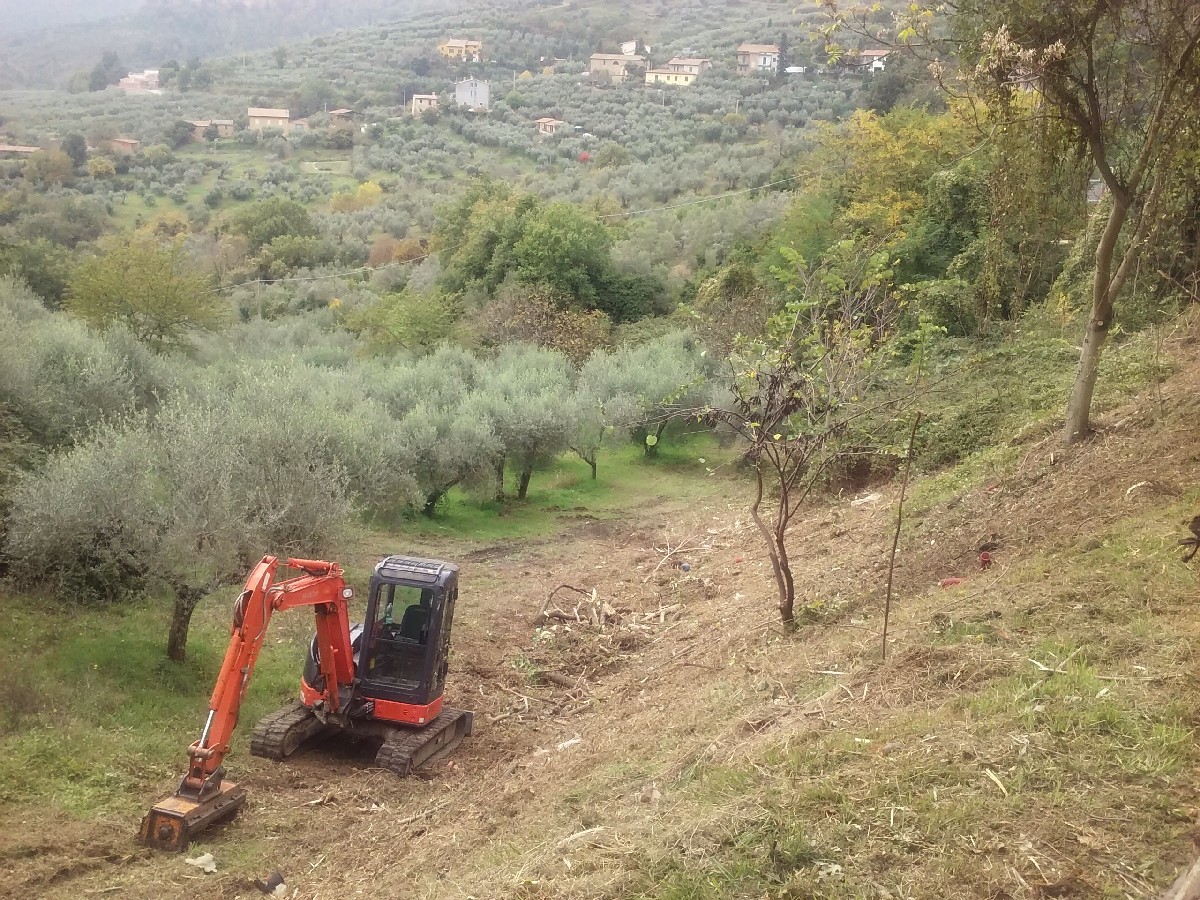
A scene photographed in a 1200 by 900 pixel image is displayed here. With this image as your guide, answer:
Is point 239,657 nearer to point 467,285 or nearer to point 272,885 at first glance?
point 272,885

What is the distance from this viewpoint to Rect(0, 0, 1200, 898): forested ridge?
29.8 ft

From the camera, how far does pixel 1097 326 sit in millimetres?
10008

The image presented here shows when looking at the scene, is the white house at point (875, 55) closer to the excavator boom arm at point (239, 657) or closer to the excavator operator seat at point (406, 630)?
the excavator operator seat at point (406, 630)

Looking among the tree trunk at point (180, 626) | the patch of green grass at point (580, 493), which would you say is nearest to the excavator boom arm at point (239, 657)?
the tree trunk at point (180, 626)

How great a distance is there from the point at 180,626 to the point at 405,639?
373 cm

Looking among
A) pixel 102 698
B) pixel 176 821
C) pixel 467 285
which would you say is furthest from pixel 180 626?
pixel 467 285

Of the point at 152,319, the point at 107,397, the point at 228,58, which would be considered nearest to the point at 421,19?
the point at 228,58

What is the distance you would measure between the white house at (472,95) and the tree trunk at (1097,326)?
99.3 meters

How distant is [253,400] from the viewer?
661 inches

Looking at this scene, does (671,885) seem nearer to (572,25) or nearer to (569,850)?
(569,850)

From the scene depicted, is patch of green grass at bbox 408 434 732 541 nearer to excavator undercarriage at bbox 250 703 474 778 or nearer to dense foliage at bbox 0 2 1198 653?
dense foliage at bbox 0 2 1198 653

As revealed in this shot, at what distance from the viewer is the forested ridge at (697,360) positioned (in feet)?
29.8

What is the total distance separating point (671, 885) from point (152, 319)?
2905 cm

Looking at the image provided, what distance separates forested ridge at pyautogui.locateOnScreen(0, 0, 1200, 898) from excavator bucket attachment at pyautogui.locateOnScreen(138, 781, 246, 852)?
59.4 inches
